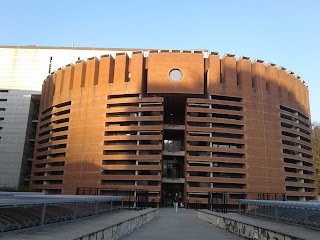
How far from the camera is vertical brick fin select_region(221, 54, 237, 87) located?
1909 inches

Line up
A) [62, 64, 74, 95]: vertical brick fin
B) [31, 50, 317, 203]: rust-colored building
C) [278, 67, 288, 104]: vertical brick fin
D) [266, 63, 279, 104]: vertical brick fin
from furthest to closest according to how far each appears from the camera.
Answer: [62, 64, 74, 95]: vertical brick fin, [278, 67, 288, 104]: vertical brick fin, [266, 63, 279, 104]: vertical brick fin, [31, 50, 317, 203]: rust-colored building

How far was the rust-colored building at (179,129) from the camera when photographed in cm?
4544

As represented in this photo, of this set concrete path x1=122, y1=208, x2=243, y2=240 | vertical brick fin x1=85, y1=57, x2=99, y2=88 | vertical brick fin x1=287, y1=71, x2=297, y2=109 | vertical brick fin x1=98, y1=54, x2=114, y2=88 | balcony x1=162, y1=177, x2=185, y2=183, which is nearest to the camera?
concrete path x1=122, y1=208, x2=243, y2=240

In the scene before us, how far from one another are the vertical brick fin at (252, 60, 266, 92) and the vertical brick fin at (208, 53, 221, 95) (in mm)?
6689

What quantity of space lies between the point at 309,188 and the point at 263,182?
1373cm

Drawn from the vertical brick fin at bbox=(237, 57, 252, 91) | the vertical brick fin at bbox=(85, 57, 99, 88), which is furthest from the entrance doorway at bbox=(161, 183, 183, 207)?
the vertical brick fin at bbox=(85, 57, 99, 88)

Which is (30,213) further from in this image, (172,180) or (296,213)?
(172,180)

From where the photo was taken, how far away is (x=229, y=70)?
4872 cm

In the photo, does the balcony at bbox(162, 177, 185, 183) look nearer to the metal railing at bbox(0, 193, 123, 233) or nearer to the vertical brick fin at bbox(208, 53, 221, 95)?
the vertical brick fin at bbox(208, 53, 221, 95)

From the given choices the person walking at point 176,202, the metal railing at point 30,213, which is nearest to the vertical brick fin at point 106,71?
the person walking at point 176,202

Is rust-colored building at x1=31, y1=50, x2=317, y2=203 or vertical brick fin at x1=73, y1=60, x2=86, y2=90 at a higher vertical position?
vertical brick fin at x1=73, y1=60, x2=86, y2=90

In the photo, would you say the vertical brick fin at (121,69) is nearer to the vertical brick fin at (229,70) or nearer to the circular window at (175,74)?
the circular window at (175,74)

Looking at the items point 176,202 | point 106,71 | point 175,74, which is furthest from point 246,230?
point 106,71

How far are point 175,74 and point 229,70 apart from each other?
8655mm
